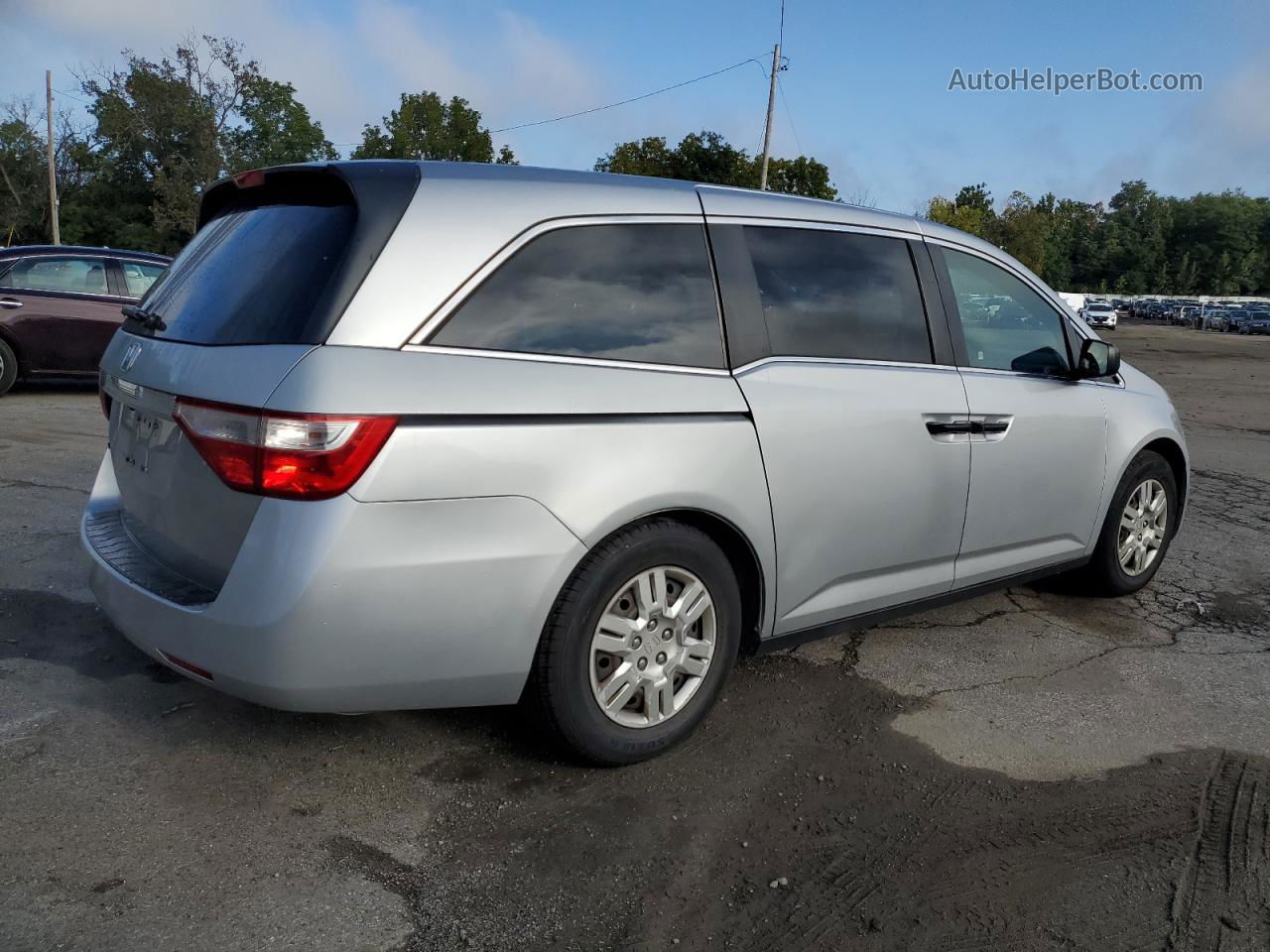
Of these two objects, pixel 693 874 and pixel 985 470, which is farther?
pixel 985 470

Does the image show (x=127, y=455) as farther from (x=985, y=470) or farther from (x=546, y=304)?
(x=985, y=470)

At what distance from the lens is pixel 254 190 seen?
327 cm

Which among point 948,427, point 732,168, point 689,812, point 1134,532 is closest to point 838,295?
point 948,427

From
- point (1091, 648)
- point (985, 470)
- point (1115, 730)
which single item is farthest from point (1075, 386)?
point (1115, 730)

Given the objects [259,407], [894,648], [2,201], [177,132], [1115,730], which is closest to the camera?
[259,407]

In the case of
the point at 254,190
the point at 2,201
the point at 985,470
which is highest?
the point at 2,201

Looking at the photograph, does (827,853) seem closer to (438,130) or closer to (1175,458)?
(1175,458)

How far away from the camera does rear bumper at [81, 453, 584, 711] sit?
8.42 ft

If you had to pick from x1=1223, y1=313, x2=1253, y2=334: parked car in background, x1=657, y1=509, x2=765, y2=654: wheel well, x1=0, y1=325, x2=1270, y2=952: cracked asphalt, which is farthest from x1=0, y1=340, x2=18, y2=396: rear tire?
x1=1223, y1=313, x2=1253, y2=334: parked car in background

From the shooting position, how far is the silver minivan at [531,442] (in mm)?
2613

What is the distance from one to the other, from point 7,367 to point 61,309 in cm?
78

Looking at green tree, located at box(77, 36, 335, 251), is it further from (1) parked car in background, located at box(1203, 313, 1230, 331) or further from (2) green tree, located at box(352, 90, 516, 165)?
(1) parked car in background, located at box(1203, 313, 1230, 331)

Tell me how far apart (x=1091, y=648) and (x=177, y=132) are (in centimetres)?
4659

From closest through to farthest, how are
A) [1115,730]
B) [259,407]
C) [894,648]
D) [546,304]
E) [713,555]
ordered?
[259,407] < [546,304] < [713,555] < [1115,730] < [894,648]
